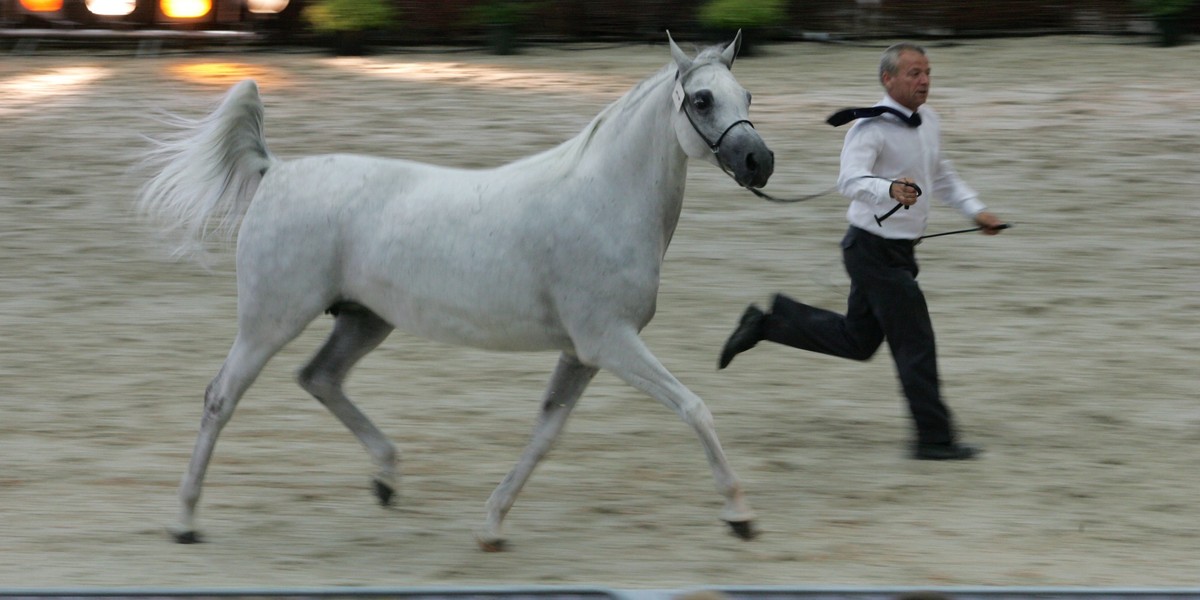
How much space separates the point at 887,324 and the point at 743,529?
4.28 feet

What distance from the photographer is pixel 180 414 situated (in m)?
6.67

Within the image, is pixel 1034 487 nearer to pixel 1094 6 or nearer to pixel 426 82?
A: pixel 426 82

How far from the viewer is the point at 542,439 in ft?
16.6

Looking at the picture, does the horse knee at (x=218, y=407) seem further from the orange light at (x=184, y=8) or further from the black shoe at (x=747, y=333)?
the orange light at (x=184, y=8)

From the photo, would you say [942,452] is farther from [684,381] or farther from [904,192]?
[684,381]

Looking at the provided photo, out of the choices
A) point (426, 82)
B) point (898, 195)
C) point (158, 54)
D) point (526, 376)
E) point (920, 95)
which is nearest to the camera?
point (898, 195)

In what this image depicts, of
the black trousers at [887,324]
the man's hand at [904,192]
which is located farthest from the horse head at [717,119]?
the black trousers at [887,324]

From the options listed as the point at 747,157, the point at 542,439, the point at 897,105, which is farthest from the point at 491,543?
the point at 897,105

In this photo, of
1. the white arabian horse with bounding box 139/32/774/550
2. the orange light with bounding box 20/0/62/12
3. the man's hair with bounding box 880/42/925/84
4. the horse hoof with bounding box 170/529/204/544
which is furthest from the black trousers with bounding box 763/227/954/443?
the orange light with bounding box 20/0/62/12

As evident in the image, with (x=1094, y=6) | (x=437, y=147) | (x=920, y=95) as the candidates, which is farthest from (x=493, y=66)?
(x=920, y=95)

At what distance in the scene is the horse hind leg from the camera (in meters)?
5.40

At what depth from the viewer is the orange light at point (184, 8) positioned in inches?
553

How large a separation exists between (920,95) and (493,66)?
8195mm

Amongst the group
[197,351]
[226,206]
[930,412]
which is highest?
[226,206]
